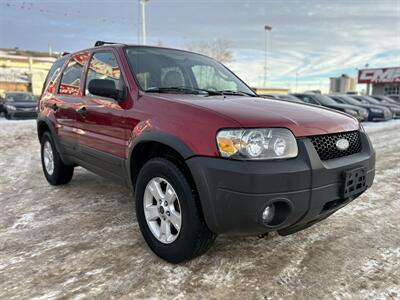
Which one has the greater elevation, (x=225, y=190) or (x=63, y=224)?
(x=225, y=190)

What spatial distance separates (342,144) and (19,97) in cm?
1746

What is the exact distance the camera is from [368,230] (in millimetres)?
3551

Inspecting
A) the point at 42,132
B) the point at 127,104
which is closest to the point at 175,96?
the point at 127,104

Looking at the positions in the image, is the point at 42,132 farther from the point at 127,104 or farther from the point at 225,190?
the point at 225,190

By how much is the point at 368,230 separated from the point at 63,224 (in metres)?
3.09

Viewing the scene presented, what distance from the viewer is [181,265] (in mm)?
2818

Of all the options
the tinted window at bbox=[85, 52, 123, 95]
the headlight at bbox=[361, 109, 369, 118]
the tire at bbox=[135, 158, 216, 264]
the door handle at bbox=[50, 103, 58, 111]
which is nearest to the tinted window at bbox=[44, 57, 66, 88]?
the door handle at bbox=[50, 103, 58, 111]

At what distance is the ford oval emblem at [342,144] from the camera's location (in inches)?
106

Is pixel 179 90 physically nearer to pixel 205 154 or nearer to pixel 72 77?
pixel 205 154

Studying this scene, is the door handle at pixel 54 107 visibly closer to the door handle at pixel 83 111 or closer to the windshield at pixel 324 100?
the door handle at pixel 83 111

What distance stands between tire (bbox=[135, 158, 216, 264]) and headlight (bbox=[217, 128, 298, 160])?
1.43ft

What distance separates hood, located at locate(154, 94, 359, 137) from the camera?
2.46 m

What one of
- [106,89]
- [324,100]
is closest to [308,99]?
[324,100]

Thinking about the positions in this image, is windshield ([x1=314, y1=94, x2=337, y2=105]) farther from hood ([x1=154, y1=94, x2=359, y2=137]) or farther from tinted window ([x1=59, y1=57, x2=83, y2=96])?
hood ([x1=154, y1=94, x2=359, y2=137])
